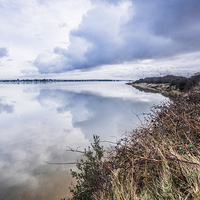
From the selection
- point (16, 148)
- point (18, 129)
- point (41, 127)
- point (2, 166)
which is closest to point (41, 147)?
point (16, 148)

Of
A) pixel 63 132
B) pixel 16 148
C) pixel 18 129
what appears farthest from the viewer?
pixel 18 129

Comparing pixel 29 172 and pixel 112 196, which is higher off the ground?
pixel 112 196

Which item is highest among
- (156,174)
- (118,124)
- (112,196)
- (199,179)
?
A: (199,179)

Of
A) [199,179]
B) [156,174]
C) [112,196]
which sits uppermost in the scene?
[199,179]

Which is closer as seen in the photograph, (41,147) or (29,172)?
(29,172)

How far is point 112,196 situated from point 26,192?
338cm

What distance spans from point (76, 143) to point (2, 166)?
3369mm

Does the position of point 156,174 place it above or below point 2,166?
above

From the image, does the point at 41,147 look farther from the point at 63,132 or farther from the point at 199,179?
the point at 199,179

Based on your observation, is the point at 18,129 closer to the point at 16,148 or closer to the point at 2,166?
the point at 16,148

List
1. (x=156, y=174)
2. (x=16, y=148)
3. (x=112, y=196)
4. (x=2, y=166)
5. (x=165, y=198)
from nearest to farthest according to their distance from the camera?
(x=165, y=198) → (x=112, y=196) → (x=156, y=174) → (x=2, y=166) → (x=16, y=148)

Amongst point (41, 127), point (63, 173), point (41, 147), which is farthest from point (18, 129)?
point (63, 173)

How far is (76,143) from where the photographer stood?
296 inches

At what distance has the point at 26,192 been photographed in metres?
4.36
